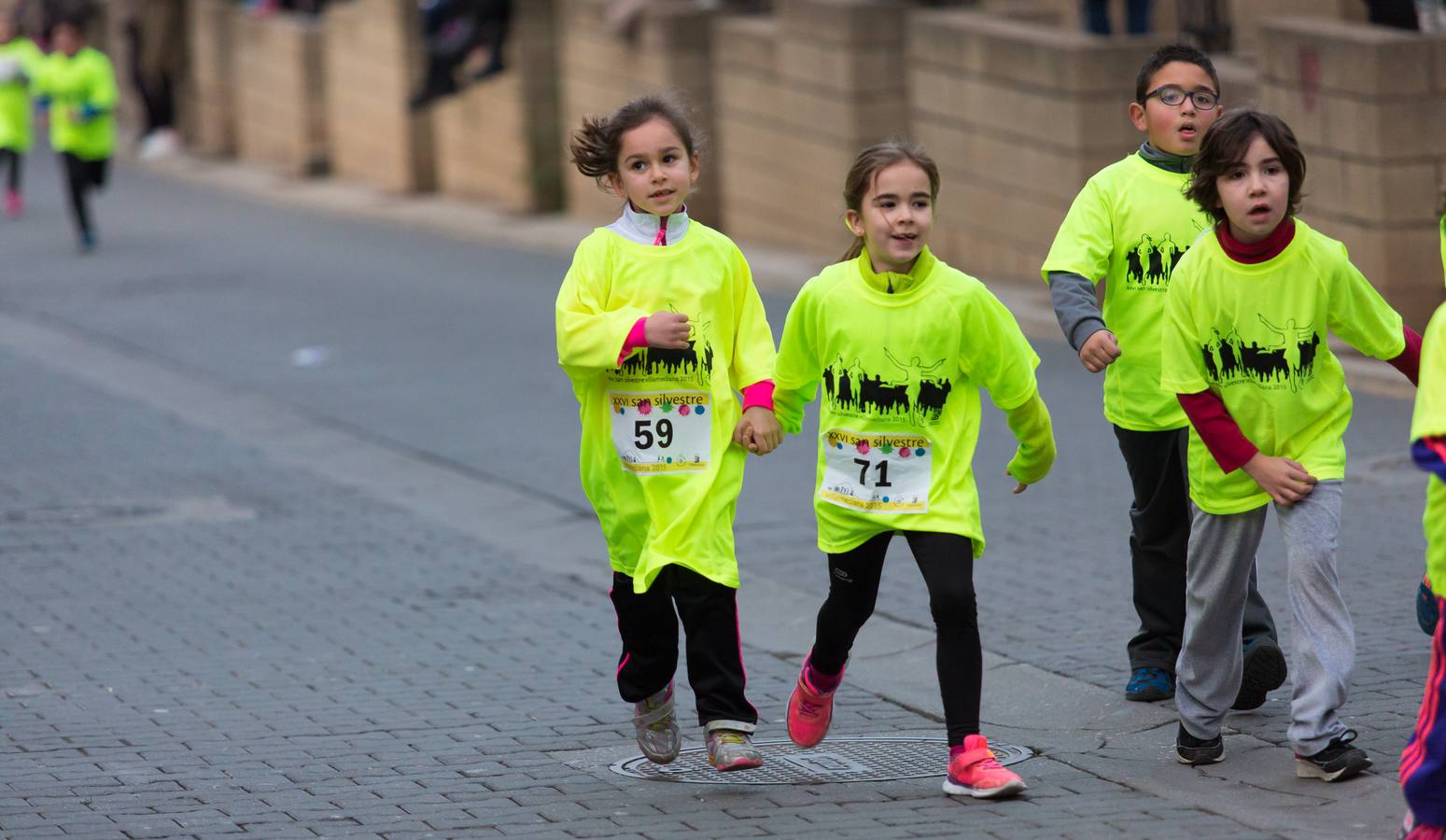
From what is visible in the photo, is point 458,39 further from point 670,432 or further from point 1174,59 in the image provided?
point 670,432

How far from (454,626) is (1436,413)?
13.8 ft

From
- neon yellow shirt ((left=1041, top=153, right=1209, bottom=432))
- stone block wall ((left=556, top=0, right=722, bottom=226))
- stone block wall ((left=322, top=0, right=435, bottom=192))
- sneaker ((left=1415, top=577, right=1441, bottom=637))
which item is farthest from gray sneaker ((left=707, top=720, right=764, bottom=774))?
stone block wall ((left=322, top=0, right=435, bottom=192))

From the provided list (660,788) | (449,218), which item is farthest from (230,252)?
(660,788)

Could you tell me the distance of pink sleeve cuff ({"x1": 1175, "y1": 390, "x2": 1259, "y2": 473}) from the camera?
17.3 ft

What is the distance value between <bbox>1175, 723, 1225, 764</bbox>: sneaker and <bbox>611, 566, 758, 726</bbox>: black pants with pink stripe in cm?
108

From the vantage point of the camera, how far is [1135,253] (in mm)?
6062

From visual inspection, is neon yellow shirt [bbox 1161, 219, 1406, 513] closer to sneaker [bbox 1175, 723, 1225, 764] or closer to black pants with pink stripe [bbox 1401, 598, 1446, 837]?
sneaker [bbox 1175, 723, 1225, 764]

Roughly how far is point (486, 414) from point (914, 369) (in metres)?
7.04

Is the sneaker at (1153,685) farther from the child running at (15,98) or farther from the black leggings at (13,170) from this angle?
the black leggings at (13,170)

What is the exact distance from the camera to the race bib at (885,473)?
541cm

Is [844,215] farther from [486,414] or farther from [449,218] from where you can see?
[449,218]

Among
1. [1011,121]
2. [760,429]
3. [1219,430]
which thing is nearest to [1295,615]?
[1219,430]

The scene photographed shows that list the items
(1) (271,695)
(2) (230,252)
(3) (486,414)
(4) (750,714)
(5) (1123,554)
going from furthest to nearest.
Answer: (2) (230,252)
(3) (486,414)
(5) (1123,554)
(1) (271,695)
(4) (750,714)

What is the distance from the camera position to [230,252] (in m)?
19.9
